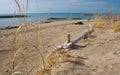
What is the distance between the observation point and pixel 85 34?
6598 mm

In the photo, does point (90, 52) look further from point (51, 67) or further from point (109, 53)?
point (51, 67)

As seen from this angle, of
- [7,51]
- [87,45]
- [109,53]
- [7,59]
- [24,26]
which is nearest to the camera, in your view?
[24,26]

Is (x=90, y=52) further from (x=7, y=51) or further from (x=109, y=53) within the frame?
(x=7, y=51)

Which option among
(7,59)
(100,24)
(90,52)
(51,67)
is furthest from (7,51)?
(100,24)

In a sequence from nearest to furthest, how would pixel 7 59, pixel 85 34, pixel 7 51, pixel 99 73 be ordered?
pixel 99 73 → pixel 7 59 → pixel 7 51 → pixel 85 34

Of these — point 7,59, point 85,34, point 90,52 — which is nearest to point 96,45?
point 90,52

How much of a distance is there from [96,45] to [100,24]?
13.5 feet

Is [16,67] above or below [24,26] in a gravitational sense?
below

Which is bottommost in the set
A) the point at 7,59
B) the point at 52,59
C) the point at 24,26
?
the point at 7,59

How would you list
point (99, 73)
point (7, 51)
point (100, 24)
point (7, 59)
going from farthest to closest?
point (100, 24) < point (7, 51) < point (7, 59) < point (99, 73)

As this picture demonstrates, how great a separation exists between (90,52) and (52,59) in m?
1.15

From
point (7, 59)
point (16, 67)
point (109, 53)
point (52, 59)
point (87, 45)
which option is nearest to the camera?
point (52, 59)

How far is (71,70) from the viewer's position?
343 cm

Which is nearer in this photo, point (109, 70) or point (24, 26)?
point (24, 26)
